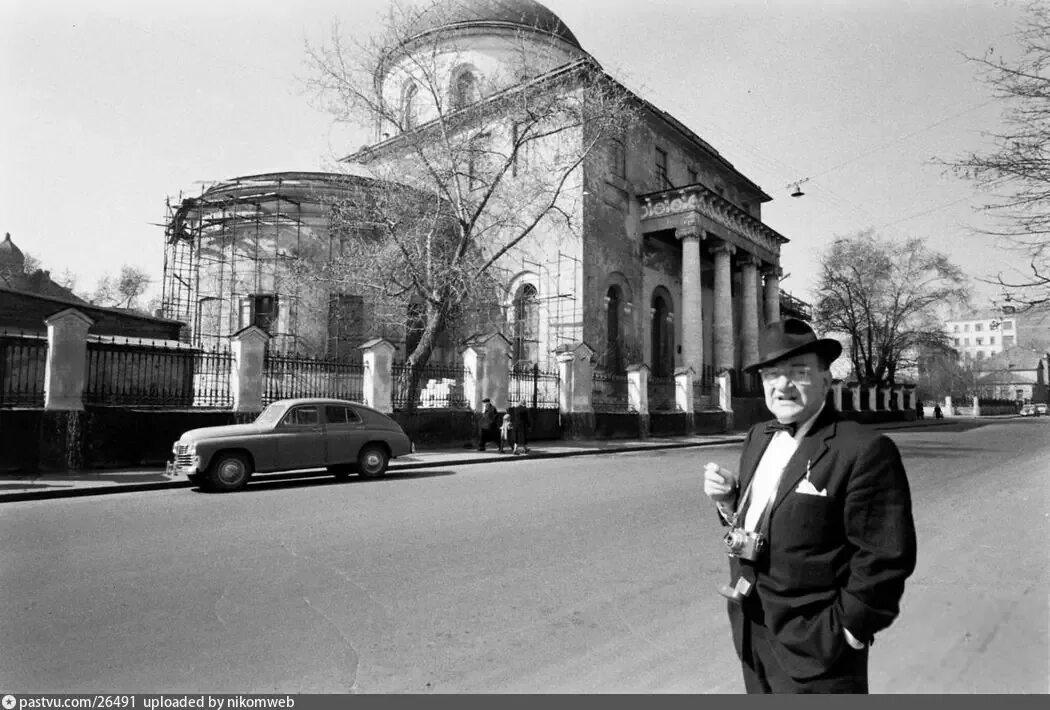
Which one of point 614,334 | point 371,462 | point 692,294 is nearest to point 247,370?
point 371,462

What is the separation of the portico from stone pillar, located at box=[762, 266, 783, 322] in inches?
2.3

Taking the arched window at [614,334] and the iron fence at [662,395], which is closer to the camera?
Result: the iron fence at [662,395]

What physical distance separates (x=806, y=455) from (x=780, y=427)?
0.68 ft

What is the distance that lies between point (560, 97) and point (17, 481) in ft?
54.1

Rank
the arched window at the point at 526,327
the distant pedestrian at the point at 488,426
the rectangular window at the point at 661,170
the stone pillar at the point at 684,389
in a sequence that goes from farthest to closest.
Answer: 1. the rectangular window at the point at 661,170
2. the arched window at the point at 526,327
3. the stone pillar at the point at 684,389
4. the distant pedestrian at the point at 488,426

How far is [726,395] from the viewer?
94.4 ft

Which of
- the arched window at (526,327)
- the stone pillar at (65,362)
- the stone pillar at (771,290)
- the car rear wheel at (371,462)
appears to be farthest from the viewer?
the stone pillar at (771,290)

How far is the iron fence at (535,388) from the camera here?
70.3 ft

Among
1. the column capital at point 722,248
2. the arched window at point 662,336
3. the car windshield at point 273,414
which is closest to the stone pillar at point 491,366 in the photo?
the car windshield at point 273,414

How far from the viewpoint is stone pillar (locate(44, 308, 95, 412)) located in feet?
41.0

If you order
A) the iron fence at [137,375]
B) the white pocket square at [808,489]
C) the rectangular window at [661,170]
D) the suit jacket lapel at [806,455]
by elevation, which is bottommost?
the white pocket square at [808,489]

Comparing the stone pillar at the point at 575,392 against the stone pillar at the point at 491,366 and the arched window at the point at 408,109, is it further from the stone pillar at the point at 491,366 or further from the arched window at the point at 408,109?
the arched window at the point at 408,109

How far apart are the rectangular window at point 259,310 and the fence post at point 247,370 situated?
11.2 metres

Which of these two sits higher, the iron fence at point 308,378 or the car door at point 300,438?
the iron fence at point 308,378
